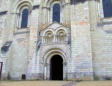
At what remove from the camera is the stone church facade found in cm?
1260

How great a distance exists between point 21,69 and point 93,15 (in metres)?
9.84

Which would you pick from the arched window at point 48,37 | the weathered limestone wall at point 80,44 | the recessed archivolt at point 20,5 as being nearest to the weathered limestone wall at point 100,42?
the weathered limestone wall at point 80,44

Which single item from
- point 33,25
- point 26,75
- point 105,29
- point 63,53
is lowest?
point 26,75

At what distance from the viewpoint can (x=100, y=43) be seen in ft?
42.8

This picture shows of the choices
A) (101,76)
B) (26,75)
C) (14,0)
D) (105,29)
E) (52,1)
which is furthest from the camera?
(14,0)

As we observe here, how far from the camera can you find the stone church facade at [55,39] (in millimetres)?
12602

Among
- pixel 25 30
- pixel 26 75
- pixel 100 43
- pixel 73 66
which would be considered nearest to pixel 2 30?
pixel 25 30

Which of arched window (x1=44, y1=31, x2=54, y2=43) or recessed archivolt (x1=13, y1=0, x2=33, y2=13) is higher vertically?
recessed archivolt (x1=13, y1=0, x2=33, y2=13)

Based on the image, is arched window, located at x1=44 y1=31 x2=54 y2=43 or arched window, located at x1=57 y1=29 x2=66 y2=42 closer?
arched window, located at x1=57 y1=29 x2=66 y2=42

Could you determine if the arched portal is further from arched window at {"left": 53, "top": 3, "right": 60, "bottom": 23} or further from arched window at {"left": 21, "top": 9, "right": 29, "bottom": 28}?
arched window at {"left": 21, "top": 9, "right": 29, "bottom": 28}

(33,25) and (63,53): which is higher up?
(33,25)

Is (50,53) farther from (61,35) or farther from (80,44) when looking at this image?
(80,44)

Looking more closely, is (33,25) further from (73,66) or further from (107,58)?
(107,58)

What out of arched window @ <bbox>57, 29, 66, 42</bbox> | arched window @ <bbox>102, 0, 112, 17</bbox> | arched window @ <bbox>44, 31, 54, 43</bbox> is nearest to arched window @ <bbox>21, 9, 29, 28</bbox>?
arched window @ <bbox>44, 31, 54, 43</bbox>
